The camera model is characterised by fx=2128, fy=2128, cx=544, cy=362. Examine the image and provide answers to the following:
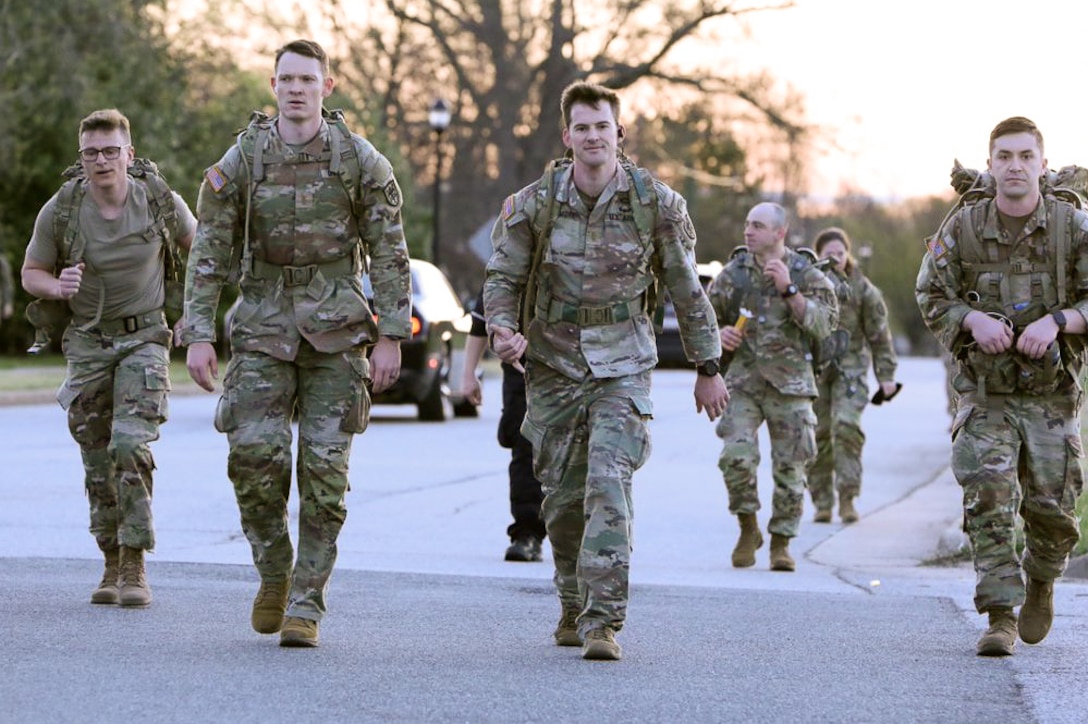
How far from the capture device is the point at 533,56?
45719mm

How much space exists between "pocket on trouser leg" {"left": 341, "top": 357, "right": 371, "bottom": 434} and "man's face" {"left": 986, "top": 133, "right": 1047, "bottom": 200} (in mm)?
2468

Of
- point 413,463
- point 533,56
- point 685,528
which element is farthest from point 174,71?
point 685,528

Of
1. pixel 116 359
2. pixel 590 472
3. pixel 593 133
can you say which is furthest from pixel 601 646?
pixel 116 359

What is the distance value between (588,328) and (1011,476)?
1.72 meters

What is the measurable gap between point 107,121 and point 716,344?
2713 mm

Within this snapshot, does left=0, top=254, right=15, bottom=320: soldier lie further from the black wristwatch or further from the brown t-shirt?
the black wristwatch

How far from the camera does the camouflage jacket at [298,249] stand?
7539 millimetres

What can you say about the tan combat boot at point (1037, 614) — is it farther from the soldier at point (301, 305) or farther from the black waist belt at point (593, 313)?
the soldier at point (301, 305)

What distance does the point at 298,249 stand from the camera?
7574 mm

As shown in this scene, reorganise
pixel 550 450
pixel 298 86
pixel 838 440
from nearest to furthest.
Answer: pixel 298 86
pixel 550 450
pixel 838 440

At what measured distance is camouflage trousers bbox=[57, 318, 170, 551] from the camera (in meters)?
8.62

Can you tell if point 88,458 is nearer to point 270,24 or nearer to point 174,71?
point 174,71

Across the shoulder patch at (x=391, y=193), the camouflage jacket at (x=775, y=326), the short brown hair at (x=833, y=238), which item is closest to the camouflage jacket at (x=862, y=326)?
the short brown hair at (x=833, y=238)

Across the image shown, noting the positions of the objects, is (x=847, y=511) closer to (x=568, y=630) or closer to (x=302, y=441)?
(x=568, y=630)
